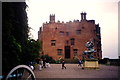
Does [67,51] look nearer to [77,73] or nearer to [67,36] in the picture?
[67,36]

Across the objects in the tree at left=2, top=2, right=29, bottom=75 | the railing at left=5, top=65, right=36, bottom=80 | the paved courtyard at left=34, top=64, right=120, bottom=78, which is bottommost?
the paved courtyard at left=34, top=64, right=120, bottom=78

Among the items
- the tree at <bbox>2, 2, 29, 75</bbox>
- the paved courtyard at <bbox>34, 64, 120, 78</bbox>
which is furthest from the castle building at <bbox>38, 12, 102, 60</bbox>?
the tree at <bbox>2, 2, 29, 75</bbox>

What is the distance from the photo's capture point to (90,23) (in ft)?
172

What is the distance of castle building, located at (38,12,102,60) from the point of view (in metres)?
50.3

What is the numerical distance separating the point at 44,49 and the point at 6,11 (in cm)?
4367

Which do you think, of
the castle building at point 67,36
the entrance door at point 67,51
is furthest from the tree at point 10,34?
the entrance door at point 67,51

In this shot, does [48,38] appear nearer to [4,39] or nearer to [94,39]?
[94,39]

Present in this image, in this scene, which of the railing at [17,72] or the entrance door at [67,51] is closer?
the railing at [17,72]

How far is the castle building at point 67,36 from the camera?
165 feet

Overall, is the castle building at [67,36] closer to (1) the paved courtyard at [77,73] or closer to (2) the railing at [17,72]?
(1) the paved courtyard at [77,73]

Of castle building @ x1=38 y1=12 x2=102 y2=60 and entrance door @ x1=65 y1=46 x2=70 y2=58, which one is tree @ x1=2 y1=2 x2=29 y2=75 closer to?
castle building @ x1=38 y1=12 x2=102 y2=60

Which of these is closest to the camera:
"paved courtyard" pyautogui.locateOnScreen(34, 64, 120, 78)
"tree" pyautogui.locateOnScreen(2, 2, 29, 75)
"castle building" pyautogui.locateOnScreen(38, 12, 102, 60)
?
"tree" pyautogui.locateOnScreen(2, 2, 29, 75)

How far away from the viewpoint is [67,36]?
5231 centimetres

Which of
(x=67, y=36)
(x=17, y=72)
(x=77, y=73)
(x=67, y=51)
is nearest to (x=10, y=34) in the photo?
(x=17, y=72)
